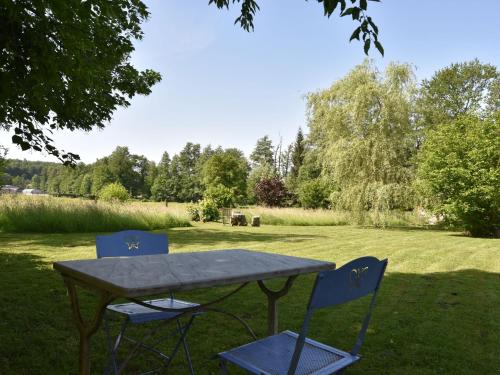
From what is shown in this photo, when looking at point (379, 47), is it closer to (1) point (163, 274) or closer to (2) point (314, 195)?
(1) point (163, 274)

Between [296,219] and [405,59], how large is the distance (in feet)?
34.2

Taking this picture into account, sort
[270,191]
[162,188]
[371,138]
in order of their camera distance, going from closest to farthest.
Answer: [371,138] → [270,191] → [162,188]

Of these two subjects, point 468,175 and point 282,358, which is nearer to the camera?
point 282,358

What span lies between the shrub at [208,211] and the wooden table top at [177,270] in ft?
61.7

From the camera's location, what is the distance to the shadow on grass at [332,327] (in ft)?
10.5

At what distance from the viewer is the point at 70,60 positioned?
4852 millimetres

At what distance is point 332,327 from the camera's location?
4133 mm

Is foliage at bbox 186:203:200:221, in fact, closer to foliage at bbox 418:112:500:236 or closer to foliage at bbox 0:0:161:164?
foliage at bbox 418:112:500:236

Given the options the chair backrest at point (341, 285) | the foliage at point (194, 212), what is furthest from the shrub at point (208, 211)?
the chair backrest at point (341, 285)

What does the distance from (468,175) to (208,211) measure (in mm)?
12744

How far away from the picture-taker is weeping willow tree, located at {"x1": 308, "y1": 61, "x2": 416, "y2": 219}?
19812 millimetres

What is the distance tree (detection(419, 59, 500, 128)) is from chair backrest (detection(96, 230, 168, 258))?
1374 inches

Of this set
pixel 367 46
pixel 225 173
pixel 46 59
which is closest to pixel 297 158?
pixel 225 173

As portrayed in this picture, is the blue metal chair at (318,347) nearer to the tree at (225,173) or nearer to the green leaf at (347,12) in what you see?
the green leaf at (347,12)
